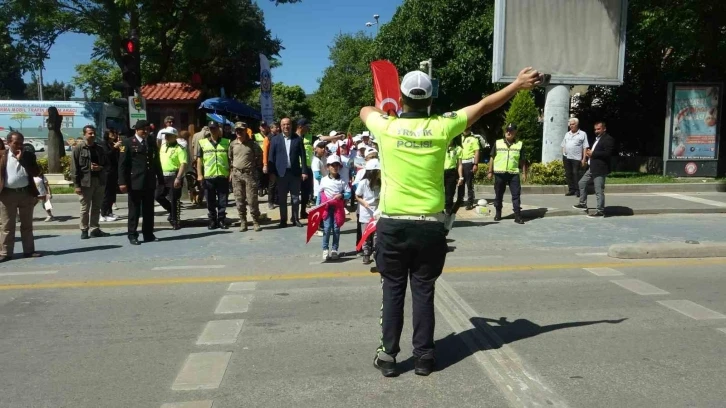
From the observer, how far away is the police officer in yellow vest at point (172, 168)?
11.5 meters

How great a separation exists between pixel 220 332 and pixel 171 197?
666 cm

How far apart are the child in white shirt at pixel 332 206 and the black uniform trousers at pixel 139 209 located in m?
3.34

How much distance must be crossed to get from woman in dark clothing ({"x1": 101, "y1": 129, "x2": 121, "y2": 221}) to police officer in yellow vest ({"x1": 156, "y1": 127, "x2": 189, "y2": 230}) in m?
0.92

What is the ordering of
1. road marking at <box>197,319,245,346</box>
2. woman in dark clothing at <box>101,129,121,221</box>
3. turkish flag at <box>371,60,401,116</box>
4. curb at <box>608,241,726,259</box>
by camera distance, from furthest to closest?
woman in dark clothing at <box>101,129,121,221</box>, turkish flag at <box>371,60,401,116</box>, curb at <box>608,241,726,259</box>, road marking at <box>197,319,245,346</box>

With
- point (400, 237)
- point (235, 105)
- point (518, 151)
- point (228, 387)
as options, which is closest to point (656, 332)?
point (400, 237)

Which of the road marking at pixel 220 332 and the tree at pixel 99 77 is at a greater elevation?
the tree at pixel 99 77

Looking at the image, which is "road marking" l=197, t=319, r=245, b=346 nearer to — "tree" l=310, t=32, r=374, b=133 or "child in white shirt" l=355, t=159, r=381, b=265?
"child in white shirt" l=355, t=159, r=381, b=265

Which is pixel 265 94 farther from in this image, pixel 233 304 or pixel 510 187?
pixel 233 304

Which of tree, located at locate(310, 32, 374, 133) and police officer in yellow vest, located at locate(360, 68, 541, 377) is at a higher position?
tree, located at locate(310, 32, 374, 133)

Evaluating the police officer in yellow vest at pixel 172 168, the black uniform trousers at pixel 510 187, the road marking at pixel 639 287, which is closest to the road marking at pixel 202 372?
the road marking at pixel 639 287

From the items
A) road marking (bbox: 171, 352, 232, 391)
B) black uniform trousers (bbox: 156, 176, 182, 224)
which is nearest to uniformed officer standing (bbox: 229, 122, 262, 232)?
black uniform trousers (bbox: 156, 176, 182, 224)

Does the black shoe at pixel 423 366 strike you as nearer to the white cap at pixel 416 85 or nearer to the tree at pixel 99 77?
the white cap at pixel 416 85

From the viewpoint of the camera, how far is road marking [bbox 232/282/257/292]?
280 inches

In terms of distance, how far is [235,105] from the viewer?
1115 inches
